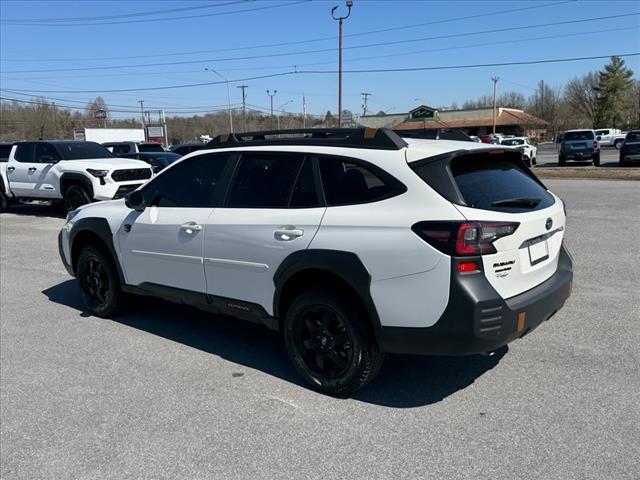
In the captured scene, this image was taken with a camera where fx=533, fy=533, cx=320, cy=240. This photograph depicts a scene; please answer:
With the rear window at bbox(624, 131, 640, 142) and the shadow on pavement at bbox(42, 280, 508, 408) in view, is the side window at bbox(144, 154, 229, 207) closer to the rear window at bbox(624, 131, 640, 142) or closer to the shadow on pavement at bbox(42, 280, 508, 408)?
the shadow on pavement at bbox(42, 280, 508, 408)

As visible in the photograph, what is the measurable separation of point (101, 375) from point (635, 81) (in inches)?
3979

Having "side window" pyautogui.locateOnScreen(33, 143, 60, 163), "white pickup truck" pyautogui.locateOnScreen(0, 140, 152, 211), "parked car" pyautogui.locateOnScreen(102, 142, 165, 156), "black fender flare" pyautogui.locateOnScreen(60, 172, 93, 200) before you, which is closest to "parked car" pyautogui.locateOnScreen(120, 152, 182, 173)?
"white pickup truck" pyautogui.locateOnScreen(0, 140, 152, 211)

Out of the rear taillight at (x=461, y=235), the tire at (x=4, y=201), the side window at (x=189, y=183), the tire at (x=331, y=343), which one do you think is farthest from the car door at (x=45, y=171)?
the rear taillight at (x=461, y=235)

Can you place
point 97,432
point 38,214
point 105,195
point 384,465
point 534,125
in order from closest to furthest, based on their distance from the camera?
point 384,465, point 97,432, point 105,195, point 38,214, point 534,125

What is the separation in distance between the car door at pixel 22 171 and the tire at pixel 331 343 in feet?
40.4

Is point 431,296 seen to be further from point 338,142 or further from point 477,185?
point 338,142

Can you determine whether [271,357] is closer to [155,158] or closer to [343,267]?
[343,267]

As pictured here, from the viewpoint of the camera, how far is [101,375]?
13.9 feet

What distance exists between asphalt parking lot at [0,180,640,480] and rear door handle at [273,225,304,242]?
1.11 meters

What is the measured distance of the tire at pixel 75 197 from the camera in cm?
1271

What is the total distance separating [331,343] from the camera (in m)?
3.71

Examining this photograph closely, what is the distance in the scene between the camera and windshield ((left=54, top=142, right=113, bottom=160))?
13.4m

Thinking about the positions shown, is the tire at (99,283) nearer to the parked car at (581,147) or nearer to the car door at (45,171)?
the car door at (45,171)

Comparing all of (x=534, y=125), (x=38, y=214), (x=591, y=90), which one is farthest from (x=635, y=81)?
(x=38, y=214)
